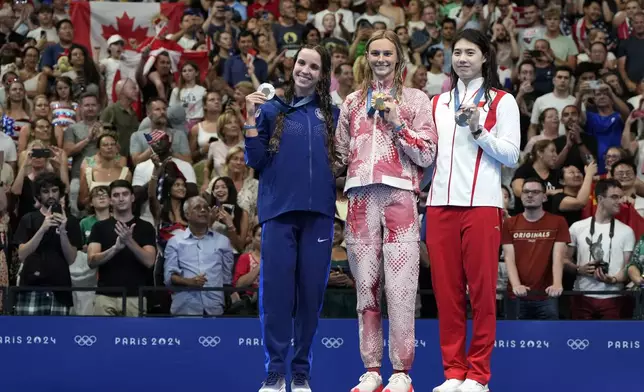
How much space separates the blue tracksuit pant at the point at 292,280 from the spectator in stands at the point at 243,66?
6841 mm

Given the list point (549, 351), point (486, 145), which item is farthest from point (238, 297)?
point (486, 145)

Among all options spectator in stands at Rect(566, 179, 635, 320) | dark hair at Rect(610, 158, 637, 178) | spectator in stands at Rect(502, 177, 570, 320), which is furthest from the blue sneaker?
dark hair at Rect(610, 158, 637, 178)

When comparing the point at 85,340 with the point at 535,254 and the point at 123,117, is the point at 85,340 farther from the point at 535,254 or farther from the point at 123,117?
Result: the point at 123,117

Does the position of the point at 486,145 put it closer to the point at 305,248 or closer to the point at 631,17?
the point at 305,248

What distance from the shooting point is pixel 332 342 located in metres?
8.57

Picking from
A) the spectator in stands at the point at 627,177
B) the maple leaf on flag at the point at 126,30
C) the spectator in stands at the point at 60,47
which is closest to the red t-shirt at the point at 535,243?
the spectator in stands at the point at 627,177

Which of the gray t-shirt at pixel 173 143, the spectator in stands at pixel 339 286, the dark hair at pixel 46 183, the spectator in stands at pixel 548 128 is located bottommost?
the spectator in stands at pixel 339 286

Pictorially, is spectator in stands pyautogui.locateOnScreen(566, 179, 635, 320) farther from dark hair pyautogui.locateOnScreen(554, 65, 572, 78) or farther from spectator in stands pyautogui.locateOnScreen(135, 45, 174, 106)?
spectator in stands pyautogui.locateOnScreen(135, 45, 174, 106)

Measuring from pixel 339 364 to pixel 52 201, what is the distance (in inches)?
116

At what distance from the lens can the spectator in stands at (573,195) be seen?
10664 millimetres

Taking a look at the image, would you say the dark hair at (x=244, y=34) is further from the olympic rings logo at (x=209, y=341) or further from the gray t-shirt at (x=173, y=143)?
the olympic rings logo at (x=209, y=341)

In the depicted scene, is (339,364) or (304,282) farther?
(339,364)

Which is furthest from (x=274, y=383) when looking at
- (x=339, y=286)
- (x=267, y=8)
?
(x=267, y=8)

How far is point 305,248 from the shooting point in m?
6.91
